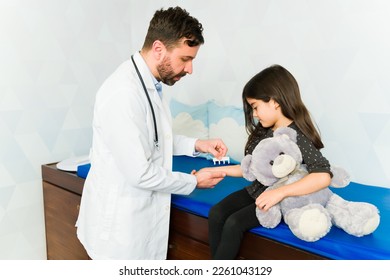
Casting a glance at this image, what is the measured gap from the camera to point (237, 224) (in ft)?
4.05

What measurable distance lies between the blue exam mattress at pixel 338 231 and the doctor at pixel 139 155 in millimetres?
105

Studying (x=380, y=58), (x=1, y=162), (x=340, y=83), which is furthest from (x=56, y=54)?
(x=380, y=58)

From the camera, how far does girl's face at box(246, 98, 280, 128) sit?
136 cm

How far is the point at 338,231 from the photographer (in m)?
1.18

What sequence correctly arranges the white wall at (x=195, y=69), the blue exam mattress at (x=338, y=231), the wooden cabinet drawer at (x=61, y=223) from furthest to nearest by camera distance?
the wooden cabinet drawer at (x=61, y=223) < the white wall at (x=195, y=69) < the blue exam mattress at (x=338, y=231)

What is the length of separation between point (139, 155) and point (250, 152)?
0.45 meters

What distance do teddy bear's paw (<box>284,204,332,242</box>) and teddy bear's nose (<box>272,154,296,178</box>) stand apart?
0.43 ft

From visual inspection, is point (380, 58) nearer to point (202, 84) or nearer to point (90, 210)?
point (202, 84)

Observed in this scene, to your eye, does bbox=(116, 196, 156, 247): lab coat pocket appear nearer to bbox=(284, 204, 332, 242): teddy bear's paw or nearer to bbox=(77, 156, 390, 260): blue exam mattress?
bbox=(77, 156, 390, 260): blue exam mattress

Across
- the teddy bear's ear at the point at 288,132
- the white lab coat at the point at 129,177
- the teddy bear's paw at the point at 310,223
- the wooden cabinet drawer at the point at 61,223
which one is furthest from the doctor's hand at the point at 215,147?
the wooden cabinet drawer at the point at 61,223

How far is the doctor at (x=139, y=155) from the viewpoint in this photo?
1.25 m

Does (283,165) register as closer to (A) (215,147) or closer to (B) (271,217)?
(B) (271,217)

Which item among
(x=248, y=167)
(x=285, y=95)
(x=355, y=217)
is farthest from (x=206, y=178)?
(x=355, y=217)

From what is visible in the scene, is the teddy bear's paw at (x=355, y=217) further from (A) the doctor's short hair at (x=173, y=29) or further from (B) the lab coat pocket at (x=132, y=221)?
(A) the doctor's short hair at (x=173, y=29)
